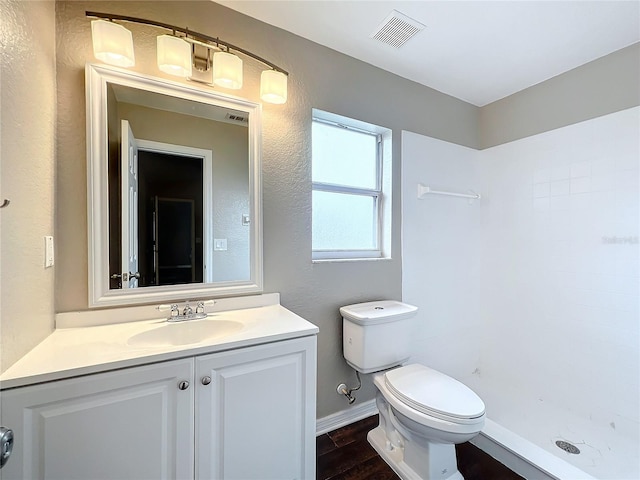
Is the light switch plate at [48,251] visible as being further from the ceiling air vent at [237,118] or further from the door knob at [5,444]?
the ceiling air vent at [237,118]

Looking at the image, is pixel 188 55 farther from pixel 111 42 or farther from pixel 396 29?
pixel 396 29

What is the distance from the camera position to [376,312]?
1.61 meters

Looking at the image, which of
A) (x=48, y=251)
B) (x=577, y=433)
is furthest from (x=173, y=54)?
(x=577, y=433)

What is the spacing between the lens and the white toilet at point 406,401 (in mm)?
1196

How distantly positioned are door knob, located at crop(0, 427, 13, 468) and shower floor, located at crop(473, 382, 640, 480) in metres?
2.12

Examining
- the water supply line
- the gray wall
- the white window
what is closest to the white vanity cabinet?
the water supply line

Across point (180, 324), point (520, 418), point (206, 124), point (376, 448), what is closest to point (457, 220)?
point (520, 418)

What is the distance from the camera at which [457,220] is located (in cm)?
225


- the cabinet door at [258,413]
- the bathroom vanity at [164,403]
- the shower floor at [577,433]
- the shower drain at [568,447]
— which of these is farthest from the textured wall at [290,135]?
the shower drain at [568,447]

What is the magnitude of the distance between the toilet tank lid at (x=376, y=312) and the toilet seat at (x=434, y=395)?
0.94 ft

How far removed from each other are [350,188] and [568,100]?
160 centimetres

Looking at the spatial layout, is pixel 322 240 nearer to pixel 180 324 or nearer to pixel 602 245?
pixel 180 324

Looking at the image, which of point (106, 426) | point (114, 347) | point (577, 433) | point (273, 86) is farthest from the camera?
point (577, 433)

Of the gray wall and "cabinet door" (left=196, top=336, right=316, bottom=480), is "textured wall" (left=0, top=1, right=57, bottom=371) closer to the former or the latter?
"cabinet door" (left=196, top=336, right=316, bottom=480)
